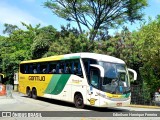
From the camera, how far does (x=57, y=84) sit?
2631 centimetres

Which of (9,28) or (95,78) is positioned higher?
(9,28)

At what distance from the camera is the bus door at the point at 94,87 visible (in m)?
22.1

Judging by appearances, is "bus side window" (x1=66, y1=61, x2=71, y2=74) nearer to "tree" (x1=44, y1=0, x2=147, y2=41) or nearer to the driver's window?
the driver's window

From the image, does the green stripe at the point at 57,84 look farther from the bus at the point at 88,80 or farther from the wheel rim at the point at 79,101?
the wheel rim at the point at 79,101

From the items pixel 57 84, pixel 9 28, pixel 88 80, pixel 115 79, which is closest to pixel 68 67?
pixel 57 84

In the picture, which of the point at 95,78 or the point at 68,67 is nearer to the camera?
the point at 95,78

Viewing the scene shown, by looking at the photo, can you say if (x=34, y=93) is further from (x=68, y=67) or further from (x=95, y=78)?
(x=95, y=78)

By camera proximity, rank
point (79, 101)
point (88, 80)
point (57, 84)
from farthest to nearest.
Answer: point (57, 84) < point (79, 101) < point (88, 80)

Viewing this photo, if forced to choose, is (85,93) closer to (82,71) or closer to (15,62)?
(82,71)

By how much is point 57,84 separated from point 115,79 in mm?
5201

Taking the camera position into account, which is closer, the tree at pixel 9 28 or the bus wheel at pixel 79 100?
the bus wheel at pixel 79 100

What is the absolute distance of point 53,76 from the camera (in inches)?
1055

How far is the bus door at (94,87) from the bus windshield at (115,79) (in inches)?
15.6

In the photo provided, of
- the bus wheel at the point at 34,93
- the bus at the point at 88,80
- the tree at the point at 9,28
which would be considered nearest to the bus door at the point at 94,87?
the bus at the point at 88,80
